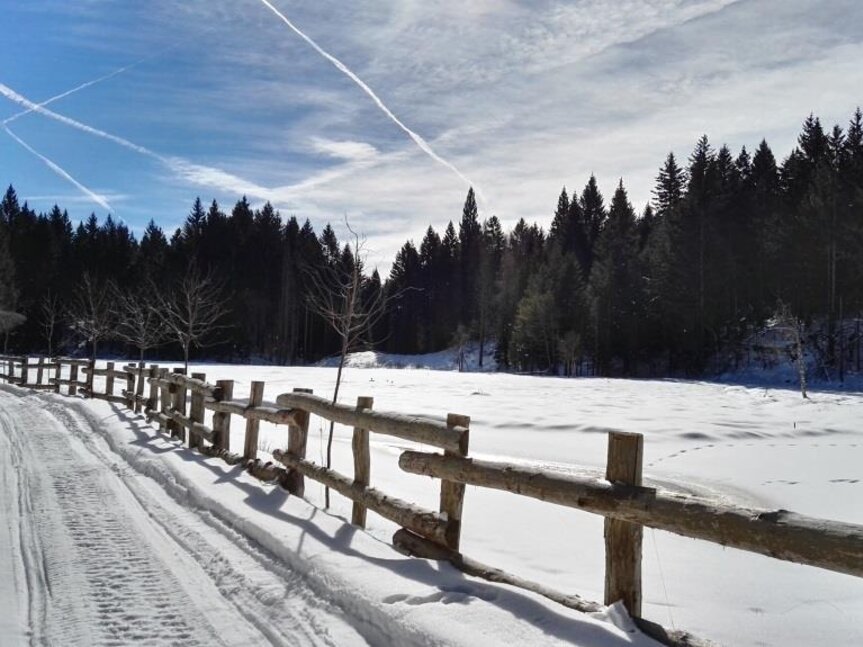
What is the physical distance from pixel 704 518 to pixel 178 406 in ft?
34.6

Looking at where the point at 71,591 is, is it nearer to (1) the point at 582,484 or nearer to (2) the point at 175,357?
(1) the point at 582,484

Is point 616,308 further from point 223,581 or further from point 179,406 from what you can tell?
point 223,581

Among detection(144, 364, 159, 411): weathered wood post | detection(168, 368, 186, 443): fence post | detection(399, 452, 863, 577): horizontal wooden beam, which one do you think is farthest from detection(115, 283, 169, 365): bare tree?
detection(399, 452, 863, 577): horizontal wooden beam

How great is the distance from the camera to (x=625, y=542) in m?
3.71

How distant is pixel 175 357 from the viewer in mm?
65312

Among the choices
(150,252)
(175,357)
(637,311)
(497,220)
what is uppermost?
(497,220)

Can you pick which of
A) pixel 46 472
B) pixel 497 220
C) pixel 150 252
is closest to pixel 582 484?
pixel 46 472

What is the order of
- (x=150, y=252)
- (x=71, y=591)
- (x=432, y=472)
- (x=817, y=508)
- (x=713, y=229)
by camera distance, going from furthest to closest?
(x=150, y=252), (x=713, y=229), (x=817, y=508), (x=432, y=472), (x=71, y=591)

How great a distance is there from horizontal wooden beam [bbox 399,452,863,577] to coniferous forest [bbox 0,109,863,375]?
27.0 meters

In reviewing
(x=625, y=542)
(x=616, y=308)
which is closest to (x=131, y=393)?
(x=625, y=542)

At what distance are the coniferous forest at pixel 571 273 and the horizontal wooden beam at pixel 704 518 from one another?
27.0m

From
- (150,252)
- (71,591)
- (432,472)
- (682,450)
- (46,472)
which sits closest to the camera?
(71,591)

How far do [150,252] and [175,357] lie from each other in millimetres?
18487

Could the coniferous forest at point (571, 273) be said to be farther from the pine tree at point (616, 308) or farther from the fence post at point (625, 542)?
A: the fence post at point (625, 542)
